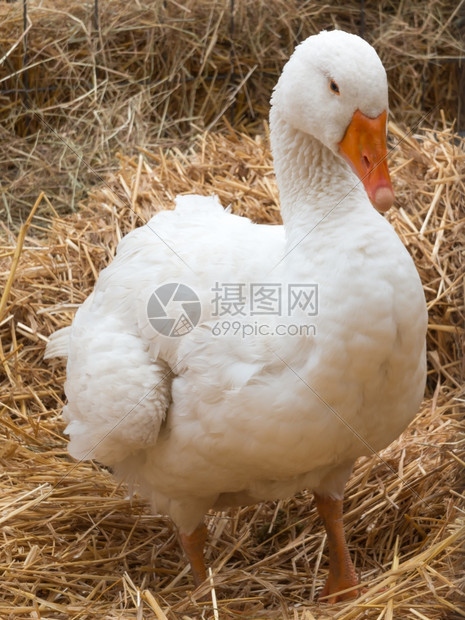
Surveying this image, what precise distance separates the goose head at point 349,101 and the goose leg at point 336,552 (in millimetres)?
910

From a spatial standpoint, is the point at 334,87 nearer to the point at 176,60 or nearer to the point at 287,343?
the point at 287,343

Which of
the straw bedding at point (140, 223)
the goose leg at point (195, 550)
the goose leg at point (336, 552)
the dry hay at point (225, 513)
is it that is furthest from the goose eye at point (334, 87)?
the goose leg at point (195, 550)

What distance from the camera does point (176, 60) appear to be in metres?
4.71

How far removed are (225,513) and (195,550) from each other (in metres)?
0.42

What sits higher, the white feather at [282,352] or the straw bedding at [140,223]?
the white feather at [282,352]

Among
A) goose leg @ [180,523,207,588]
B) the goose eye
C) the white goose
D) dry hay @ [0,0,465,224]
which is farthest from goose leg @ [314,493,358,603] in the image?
dry hay @ [0,0,465,224]

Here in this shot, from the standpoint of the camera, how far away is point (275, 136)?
7.55ft

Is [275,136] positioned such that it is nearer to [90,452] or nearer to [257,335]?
[257,335]

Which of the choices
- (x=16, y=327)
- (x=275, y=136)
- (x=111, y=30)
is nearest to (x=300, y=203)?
(x=275, y=136)

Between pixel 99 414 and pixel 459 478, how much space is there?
3.28 feet

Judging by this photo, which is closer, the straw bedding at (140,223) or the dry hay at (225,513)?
the dry hay at (225,513)

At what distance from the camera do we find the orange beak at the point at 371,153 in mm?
1984

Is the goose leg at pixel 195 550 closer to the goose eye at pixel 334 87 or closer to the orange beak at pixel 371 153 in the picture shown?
the orange beak at pixel 371 153

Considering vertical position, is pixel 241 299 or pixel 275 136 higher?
pixel 275 136
